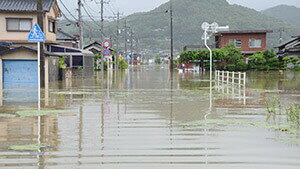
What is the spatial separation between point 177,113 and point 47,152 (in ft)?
20.4

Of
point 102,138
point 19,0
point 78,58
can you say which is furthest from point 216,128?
point 78,58

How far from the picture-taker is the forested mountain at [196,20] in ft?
372

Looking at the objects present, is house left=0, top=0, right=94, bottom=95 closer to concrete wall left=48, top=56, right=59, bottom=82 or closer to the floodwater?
concrete wall left=48, top=56, right=59, bottom=82

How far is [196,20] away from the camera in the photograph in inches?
4633

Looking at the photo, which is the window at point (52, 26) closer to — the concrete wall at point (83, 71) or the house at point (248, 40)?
the concrete wall at point (83, 71)

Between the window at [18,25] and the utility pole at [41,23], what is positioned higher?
the window at [18,25]

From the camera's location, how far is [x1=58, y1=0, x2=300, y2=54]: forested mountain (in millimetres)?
113250

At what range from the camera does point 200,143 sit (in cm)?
870

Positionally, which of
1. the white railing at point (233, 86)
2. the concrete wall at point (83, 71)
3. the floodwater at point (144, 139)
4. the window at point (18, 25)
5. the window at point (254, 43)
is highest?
the window at point (254, 43)

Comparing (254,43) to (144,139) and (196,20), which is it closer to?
(196,20)

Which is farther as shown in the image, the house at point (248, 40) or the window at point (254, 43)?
the window at point (254, 43)

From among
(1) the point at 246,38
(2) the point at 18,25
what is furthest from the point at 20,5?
(1) the point at 246,38

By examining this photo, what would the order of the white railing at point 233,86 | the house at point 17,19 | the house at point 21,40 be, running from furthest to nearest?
the house at point 17,19
the house at point 21,40
the white railing at point 233,86

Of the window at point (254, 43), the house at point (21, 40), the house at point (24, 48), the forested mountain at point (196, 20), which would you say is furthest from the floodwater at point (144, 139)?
the forested mountain at point (196, 20)
